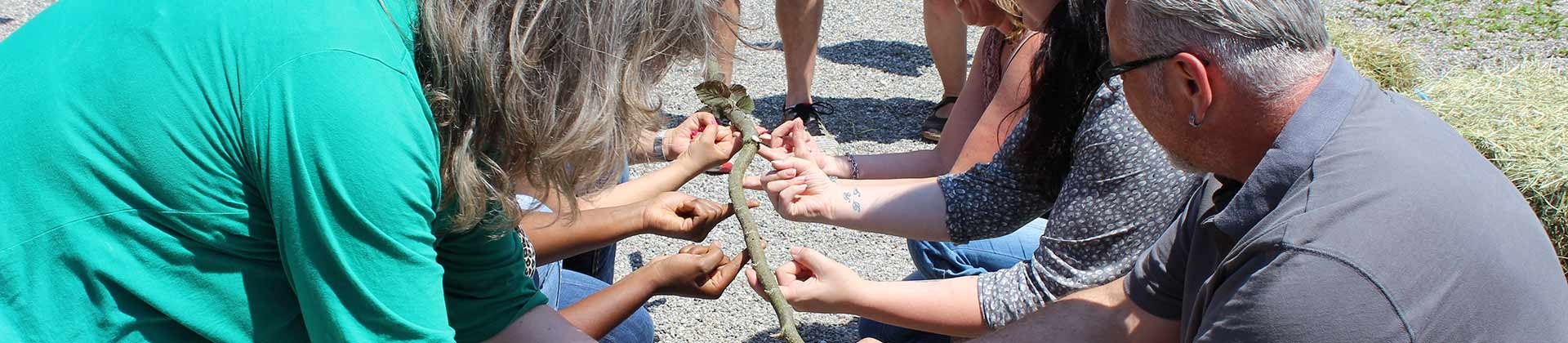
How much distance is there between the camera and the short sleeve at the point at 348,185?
1.14 m

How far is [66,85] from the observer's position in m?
1.21

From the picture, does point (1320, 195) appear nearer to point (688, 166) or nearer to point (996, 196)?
point (996, 196)

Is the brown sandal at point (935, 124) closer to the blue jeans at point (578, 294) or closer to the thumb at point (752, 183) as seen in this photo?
the thumb at point (752, 183)

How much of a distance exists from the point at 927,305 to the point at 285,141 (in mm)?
1529

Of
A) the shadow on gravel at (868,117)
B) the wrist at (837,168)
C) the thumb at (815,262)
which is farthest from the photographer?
the shadow on gravel at (868,117)

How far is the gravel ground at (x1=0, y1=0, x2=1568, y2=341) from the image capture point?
3854 millimetres

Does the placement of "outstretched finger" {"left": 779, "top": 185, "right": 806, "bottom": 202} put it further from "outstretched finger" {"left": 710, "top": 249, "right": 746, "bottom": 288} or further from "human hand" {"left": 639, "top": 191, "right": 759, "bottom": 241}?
"outstretched finger" {"left": 710, "top": 249, "right": 746, "bottom": 288}

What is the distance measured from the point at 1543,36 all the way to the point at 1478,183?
6.39 m

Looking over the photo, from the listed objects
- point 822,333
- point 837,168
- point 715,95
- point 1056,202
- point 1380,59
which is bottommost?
point 822,333

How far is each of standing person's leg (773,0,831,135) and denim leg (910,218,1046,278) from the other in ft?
8.03

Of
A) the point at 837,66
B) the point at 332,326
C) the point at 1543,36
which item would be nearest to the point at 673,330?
the point at 332,326

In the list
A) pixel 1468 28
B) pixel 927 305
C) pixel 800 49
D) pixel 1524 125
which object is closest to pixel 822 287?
pixel 927 305

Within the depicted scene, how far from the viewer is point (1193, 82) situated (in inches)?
68.3

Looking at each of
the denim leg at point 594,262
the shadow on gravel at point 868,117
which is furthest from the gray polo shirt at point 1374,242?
the shadow on gravel at point 868,117
